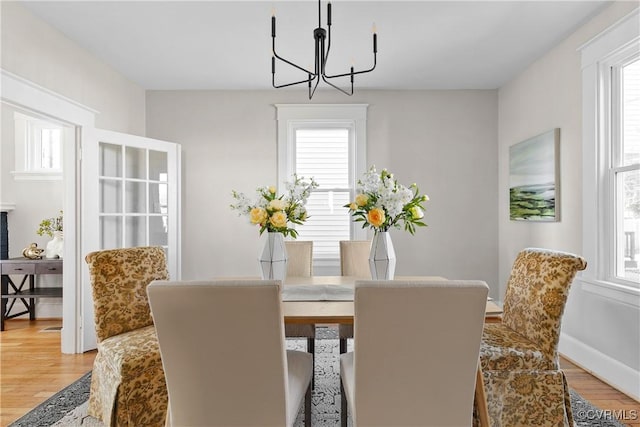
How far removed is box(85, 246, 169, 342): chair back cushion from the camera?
7.39 ft

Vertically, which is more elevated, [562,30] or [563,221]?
[562,30]

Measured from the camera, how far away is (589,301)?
299 cm

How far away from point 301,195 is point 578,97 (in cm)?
233

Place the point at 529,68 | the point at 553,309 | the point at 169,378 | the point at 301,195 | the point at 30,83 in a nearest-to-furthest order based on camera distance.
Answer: the point at 169,378 → the point at 553,309 → the point at 301,195 → the point at 30,83 → the point at 529,68

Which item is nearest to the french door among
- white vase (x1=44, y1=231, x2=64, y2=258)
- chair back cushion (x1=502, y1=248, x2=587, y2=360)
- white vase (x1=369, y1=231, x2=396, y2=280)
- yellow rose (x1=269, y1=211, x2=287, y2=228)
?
white vase (x1=44, y1=231, x2=64, y2=258)

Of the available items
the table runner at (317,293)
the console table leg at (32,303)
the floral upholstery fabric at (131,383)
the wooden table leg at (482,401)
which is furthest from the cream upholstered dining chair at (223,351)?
the console table leg at (32,303)

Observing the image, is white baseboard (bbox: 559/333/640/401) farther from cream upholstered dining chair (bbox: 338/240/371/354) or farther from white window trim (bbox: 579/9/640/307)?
cream upholstered dining chair (bbox: 338/240/371/354)

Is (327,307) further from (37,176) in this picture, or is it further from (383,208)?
(37,176)

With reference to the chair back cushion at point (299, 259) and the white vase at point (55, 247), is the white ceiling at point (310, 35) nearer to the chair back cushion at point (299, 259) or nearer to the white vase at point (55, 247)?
the chair back cushion at point (299, 259)

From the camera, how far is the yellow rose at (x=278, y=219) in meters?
2.23

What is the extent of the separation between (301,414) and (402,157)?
2.95 meters

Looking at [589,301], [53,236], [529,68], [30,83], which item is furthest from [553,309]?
[53,236]

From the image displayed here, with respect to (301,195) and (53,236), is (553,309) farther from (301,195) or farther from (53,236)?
(53,236)

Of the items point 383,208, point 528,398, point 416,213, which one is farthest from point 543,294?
point 383,208
